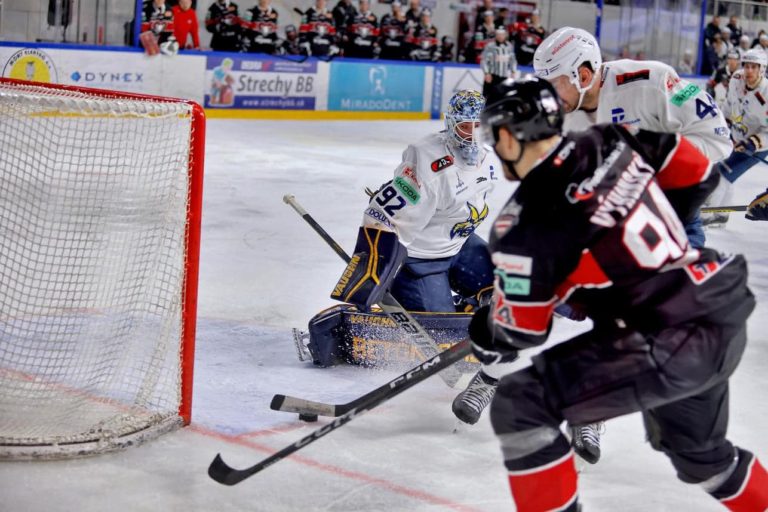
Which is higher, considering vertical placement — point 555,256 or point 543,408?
point 555,256

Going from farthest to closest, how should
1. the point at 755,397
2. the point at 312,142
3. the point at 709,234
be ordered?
1. the point at 312,142
2. the point at 709,234
3. the point at 755,397

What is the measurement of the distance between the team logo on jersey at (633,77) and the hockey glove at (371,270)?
83 cm

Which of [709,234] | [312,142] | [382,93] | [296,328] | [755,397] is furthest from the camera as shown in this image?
[382,93]

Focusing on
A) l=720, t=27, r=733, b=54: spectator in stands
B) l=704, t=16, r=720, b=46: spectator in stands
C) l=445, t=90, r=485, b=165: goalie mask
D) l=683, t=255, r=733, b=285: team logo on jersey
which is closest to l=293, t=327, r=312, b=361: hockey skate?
l=445, t=90, r=485, b=165: goalie mask

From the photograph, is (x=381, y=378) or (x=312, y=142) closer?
(x=381, y=378)

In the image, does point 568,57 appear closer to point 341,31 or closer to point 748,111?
point 748,111

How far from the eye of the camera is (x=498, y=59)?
14.6m

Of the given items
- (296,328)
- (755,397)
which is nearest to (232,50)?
(296,328)

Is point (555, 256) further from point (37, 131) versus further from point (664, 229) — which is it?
point (37, 131)

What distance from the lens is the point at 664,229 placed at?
2.05 metres

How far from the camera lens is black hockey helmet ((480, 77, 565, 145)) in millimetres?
2045

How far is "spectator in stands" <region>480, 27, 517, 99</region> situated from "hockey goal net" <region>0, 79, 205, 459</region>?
1103 cm

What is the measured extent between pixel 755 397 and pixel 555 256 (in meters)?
1.92

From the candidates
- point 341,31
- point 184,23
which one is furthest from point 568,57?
point 341,31
